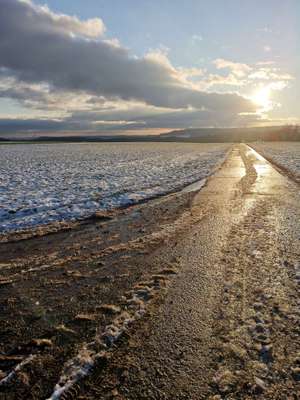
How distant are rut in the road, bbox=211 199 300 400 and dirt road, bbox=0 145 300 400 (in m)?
0.01

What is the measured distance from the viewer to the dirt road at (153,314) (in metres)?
2.63

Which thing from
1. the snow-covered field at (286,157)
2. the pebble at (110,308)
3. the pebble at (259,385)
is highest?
the snow-covered field at (286,157)

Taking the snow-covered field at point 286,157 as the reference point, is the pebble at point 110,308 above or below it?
below

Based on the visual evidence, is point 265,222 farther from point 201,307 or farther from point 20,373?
point 20,373

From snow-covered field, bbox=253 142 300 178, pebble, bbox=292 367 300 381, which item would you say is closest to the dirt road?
pebble, bbox=292 367 300 381

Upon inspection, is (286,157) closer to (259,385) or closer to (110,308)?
(110,308)

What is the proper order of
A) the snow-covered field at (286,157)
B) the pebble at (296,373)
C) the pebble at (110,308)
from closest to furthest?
A: the pebble at (296,373) → the pebble at (110,308) → the snow-covered field at (286,157)

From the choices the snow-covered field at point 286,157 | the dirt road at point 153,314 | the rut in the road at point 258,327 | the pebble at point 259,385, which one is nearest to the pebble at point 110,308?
the dirt road at point 153,314

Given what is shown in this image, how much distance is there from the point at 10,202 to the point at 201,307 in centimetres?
843

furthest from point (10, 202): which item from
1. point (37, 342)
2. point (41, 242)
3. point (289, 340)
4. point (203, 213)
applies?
point (289, 340)

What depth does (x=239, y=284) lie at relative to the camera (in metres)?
4.30

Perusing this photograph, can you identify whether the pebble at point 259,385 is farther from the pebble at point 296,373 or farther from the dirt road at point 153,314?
the pebble at point 296,373

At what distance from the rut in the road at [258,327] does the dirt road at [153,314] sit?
0.04ft

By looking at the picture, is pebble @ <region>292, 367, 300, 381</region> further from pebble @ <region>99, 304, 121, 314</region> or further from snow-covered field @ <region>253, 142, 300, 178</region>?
snow-covered field @ <region>253, 142, 300, 178</region>
